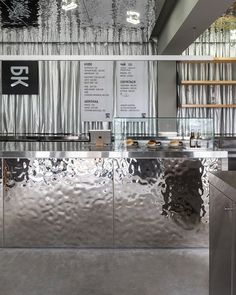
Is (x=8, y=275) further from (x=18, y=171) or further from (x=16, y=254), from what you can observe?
(x=18, y=171)

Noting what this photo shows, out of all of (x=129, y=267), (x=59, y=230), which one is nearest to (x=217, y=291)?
(x=129, y=267)

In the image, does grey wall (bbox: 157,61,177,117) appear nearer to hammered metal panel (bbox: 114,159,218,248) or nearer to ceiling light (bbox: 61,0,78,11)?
ceiling light (bbox: 61,0,78,11)

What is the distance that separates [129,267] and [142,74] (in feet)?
17.3

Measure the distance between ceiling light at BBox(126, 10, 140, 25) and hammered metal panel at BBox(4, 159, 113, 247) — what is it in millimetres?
2963

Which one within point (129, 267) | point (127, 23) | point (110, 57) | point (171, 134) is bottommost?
point (129, 267)

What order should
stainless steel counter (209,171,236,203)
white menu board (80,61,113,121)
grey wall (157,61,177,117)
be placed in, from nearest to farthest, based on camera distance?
stainless steel counter (209,171,236,203) → grey wall (157,61,177,117) → white menu board (80,61,113,121)

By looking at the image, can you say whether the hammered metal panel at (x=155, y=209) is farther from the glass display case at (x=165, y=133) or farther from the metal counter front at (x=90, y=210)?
the glass display case at (x=165, y=133)

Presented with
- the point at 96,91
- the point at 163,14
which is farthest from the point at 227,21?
the point at 96,91

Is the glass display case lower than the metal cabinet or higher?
higher

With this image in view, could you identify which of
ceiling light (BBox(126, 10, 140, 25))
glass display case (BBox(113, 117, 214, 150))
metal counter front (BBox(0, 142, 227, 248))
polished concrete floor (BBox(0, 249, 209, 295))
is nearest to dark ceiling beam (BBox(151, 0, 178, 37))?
ceiling light (BBox(126, 10, 140, 25))

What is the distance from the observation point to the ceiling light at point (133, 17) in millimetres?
6219

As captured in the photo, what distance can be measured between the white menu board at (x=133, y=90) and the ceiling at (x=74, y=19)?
0.59m

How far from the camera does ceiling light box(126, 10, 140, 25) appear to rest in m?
6.22

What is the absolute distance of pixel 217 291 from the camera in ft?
7.27
